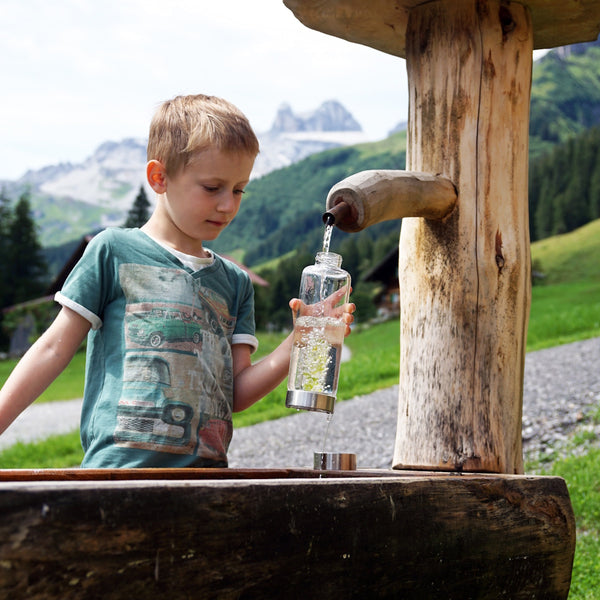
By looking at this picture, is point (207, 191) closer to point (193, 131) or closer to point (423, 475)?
point (193, 131)

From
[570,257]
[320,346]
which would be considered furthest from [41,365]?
[570,257]

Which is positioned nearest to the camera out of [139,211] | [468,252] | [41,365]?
[41,365]

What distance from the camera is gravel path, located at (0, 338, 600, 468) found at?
8.12 meters

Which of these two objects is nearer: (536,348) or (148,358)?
(148,358)

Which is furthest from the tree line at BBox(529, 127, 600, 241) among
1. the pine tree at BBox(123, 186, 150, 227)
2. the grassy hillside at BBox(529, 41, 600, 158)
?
the grassy hillside at BBox(529, 41, 600, 158)

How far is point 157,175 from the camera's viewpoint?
2.68m

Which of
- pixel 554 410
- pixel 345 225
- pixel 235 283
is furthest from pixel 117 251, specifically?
pixel 554 410

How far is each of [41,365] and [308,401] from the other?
32.5 inches

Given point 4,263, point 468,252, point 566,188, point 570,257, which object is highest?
point 566,188

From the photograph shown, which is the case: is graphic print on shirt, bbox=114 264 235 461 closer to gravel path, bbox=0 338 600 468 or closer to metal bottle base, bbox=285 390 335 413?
metal bottle base, bbox=285 390 335 413

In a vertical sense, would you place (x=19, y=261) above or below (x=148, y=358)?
above

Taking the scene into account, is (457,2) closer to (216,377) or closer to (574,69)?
(216,377)

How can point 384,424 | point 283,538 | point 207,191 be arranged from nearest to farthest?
point 283,538
point 207,191
point 384,424

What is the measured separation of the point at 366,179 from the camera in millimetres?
2604
